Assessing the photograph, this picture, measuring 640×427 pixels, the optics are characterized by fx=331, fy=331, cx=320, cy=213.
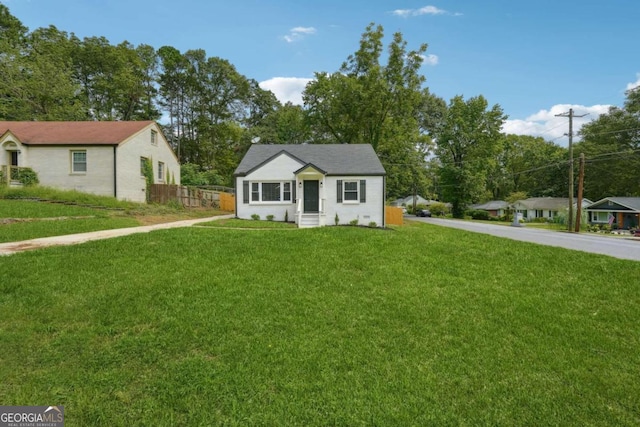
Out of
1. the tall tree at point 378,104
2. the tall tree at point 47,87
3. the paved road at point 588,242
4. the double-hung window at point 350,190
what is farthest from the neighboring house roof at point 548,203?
the tall tree at point 47,87

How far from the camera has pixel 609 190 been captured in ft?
159

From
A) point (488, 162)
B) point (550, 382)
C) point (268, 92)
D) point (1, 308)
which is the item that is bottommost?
point (550, 382)

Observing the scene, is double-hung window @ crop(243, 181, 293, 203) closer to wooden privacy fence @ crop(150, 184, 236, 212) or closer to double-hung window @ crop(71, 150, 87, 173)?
wooden privacy fence @ crop(150, 184, 236, 212)

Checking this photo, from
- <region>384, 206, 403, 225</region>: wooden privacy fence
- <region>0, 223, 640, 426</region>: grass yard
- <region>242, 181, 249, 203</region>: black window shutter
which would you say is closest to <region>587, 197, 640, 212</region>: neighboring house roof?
<region>384, 206, 403, 225</region>: wooden privacy fence

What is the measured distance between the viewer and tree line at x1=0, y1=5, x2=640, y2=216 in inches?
1228

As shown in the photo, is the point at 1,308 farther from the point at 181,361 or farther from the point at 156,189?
the point at 156,189

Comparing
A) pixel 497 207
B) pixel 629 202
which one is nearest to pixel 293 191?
pixel 629 202

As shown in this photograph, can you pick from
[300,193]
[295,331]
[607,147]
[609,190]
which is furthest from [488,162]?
[295,331]

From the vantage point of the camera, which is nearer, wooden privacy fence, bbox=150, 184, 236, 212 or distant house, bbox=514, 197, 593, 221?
wooden privacy fence, bbox=150, 184, 236, 212

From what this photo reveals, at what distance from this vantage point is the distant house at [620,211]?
3507 centimetres

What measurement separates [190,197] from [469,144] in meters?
35.6

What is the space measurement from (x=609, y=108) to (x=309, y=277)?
2425 inches

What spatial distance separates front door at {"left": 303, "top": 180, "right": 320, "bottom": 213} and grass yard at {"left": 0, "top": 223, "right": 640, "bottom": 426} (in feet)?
37.8

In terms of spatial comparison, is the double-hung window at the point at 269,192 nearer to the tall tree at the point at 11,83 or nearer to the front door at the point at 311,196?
the front door at the point at 311,196
